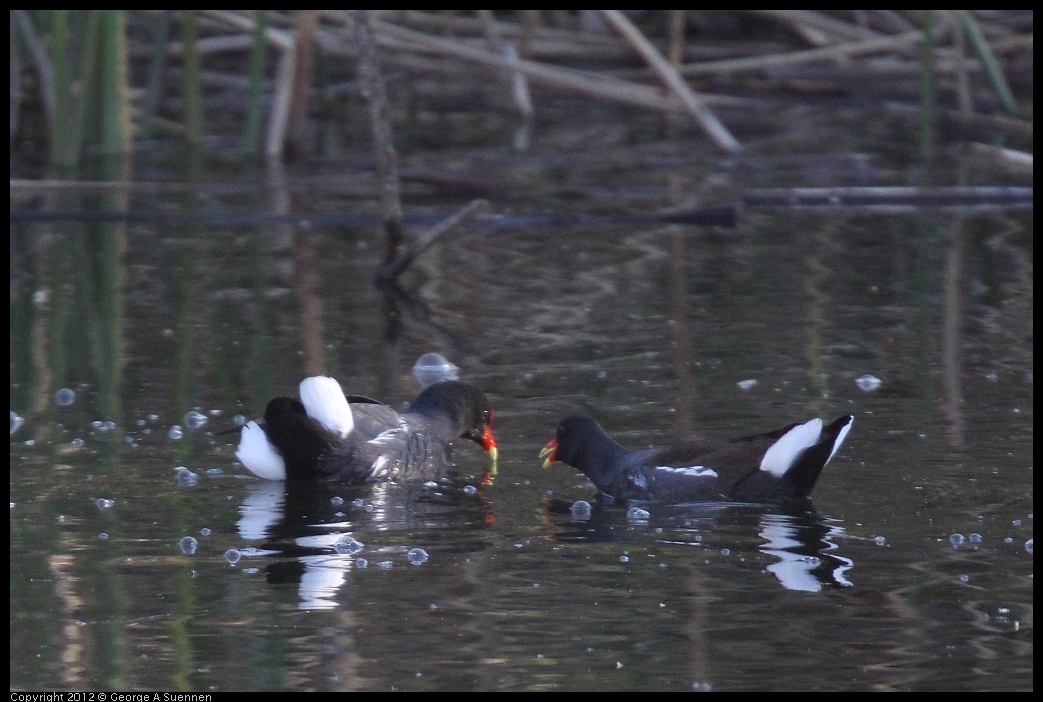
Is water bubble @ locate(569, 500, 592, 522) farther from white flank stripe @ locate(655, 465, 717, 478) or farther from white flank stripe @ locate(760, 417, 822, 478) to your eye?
white flank stripe @ locate(760, 417, 822, 478)

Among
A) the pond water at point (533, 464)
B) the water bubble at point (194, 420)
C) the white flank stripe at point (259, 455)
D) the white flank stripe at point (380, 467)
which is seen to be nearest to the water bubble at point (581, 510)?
the pond water at point (533, 464)

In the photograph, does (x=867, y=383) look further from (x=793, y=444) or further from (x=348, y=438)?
(x=348, y=438)

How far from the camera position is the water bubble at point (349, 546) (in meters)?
4.61

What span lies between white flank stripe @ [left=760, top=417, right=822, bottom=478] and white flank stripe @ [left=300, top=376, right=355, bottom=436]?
1.37 m

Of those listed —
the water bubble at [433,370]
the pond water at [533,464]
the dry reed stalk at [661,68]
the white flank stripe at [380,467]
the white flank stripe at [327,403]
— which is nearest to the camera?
the pond water at [533,464]

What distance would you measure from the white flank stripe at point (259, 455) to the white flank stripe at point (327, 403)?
0.55ft

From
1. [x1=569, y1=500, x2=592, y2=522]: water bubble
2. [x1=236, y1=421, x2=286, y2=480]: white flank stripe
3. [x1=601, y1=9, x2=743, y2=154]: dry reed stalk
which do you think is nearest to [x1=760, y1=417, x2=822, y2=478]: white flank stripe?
[x1=569, y1=500, x2=592, y2=522]: water bubble

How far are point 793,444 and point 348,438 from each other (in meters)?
1.45

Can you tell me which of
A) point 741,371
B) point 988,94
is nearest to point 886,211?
point 741,371

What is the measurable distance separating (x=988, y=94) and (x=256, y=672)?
13.5 metres

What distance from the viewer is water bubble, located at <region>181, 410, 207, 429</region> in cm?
593

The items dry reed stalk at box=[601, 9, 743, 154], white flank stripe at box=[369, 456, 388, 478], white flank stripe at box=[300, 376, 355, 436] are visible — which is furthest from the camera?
dry reed stalk at box=[601, 9, 743, 154]

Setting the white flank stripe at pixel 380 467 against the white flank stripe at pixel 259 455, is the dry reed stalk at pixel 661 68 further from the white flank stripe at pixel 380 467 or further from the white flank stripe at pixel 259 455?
the white flank stripe at pixel 259 455

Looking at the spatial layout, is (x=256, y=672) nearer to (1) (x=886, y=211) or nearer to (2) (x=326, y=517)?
(2) (x=326, y=517)
